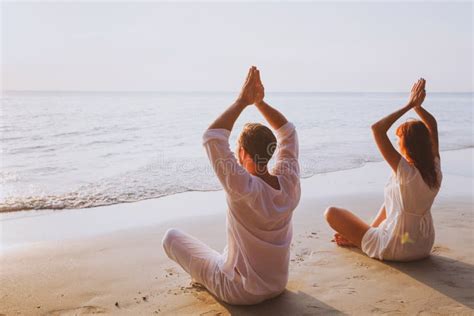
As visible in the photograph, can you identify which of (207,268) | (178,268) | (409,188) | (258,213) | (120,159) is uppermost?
(258,213)

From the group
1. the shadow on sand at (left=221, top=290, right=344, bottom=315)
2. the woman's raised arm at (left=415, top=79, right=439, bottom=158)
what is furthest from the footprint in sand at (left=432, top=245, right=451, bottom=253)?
the shadow on sand at (left=221, top=290, right=344, bottom=315)

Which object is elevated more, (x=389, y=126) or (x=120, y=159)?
(x=389, y=126)

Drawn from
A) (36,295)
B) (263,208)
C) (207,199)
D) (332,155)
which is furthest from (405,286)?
(332,155)

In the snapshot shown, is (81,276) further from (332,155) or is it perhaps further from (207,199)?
(332,155)

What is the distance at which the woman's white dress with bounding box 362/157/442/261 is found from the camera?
410 centimetres

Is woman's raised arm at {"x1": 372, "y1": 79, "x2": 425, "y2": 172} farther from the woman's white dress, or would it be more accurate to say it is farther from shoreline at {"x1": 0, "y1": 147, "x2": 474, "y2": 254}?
shoreline at {"x1": 0, "y1": 147, "x2": 474, "y2": 254}

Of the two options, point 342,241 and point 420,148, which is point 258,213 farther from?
point 342,241

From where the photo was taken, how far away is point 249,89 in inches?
126

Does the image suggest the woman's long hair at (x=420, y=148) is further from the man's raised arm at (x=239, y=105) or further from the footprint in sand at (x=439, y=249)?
the man's raised arm at (x=239, y=105)

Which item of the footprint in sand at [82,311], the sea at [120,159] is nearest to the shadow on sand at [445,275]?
the footprint in sand at [82,311]

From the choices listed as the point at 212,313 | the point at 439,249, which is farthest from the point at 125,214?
the point at 439,249

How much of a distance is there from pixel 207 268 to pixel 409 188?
6.32 feet

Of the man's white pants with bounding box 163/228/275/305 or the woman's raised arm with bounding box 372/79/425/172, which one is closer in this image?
the man's white pants with bounding box 163/228/275/305

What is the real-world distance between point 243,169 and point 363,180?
5.89 meters
